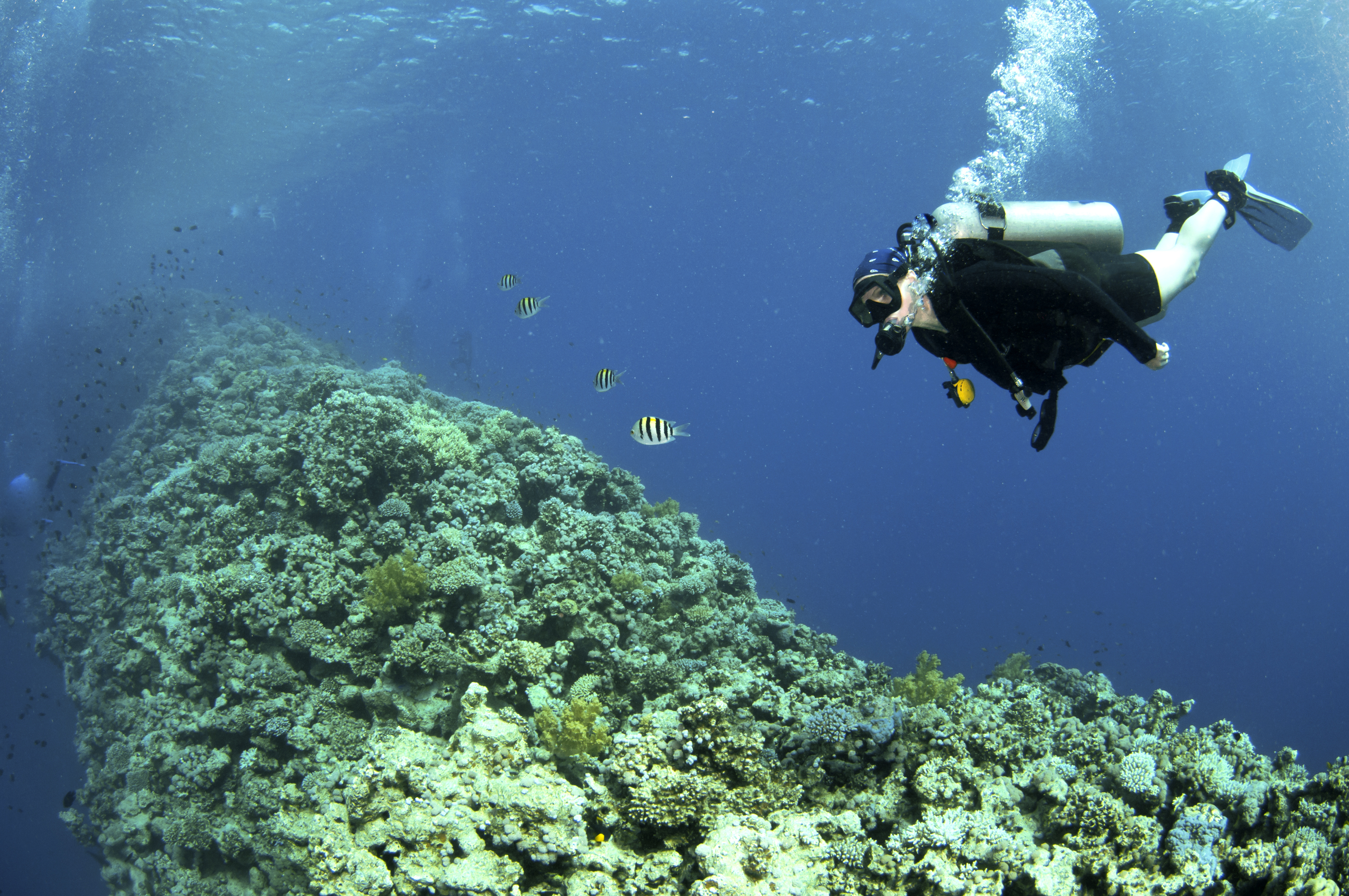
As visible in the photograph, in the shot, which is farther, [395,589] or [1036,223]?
[395,589]

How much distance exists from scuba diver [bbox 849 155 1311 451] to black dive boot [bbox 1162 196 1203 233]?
0.04m

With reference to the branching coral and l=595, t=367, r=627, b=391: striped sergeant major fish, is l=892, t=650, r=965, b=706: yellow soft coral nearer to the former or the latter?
the branching coral

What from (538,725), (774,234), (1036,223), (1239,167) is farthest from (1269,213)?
(774,234)

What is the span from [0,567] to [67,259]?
8658 centimetres

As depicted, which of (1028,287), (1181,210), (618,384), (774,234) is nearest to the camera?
(1028,287)

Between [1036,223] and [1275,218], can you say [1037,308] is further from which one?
[1275,218]

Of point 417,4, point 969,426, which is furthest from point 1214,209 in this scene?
point 969,426

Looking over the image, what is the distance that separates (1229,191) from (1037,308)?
1839 millimetres

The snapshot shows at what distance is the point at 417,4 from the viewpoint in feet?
87.6

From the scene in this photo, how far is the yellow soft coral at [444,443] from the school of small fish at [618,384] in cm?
201

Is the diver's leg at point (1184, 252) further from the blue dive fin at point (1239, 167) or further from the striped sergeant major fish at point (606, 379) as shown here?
the striped sergeant major fish at point (606, 379)

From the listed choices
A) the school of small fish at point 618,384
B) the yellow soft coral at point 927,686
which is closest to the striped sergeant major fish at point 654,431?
the school of small fish at point 618,384

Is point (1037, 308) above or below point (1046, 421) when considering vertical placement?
above

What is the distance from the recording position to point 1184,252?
3.51 metres
